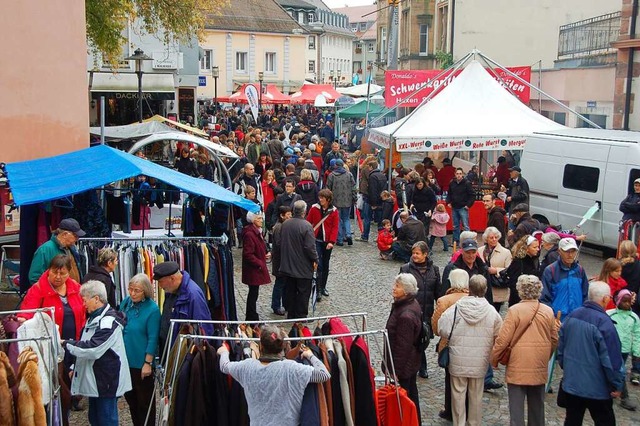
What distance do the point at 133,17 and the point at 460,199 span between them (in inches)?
370

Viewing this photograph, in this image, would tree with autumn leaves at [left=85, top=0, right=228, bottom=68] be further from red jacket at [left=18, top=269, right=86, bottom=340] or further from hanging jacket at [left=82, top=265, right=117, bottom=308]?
red jacket at [left=18, top=269, right=86, bottom=340]

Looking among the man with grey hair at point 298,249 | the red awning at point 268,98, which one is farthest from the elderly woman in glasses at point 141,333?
the red awning at point 268,98

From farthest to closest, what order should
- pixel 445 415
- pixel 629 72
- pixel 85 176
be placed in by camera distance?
pixel 629 72
pixel 85 176
pixel 445 415

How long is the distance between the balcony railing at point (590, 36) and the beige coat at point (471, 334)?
1786 cm

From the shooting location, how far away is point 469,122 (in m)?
17.7

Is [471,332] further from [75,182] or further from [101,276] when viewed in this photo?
[75,182]

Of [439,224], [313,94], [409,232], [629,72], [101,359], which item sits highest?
[629,72]

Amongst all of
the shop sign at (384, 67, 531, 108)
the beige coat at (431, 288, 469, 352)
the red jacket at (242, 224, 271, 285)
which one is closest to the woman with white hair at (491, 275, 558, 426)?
the beige coat at (431, 288, 469, 352)

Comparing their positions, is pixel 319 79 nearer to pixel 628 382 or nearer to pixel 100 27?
pixel 100 27

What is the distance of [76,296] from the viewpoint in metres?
7.21

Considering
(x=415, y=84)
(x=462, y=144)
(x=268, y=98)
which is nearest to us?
(x=462, y=144)

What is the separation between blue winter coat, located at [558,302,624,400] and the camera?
659 cm

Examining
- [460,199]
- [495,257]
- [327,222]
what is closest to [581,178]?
[460,199]

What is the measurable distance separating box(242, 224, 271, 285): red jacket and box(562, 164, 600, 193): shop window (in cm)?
710
